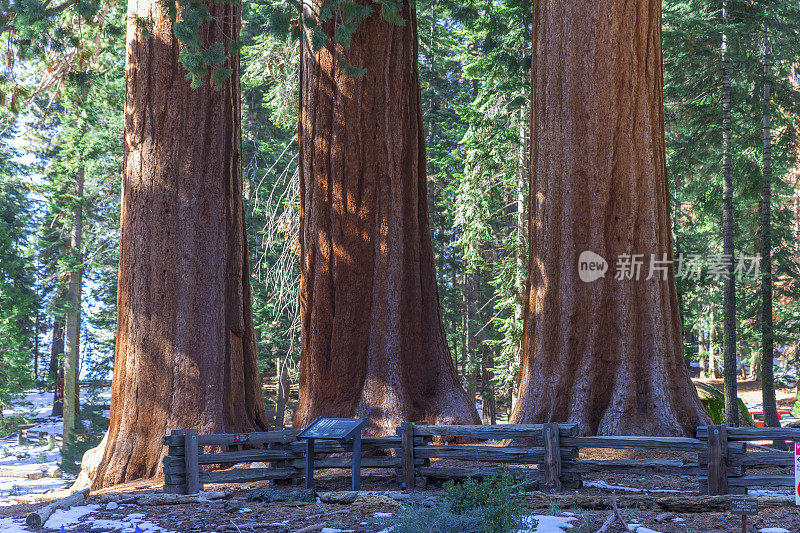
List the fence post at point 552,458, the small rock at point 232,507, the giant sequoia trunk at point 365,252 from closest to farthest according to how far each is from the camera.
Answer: the small rock at point 232,507 → the fence post at point 552,458 → the giant sequoia trunk at point 365,252

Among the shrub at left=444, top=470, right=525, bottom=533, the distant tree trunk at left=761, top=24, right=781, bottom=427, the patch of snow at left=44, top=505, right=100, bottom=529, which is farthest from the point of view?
the distant tree trunk at left=761, top=24, right=781, bottom=427

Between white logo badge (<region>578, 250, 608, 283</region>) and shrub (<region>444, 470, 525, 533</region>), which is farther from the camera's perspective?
white logo badge (<region>578, 250, 608, 283</region>)

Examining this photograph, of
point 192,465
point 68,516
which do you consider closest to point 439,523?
point 68,516

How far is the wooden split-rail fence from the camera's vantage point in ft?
21.3

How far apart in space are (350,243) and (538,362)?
2912 millimetres

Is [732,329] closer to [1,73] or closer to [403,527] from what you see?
[403,527]

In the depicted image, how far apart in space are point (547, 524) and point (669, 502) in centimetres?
134

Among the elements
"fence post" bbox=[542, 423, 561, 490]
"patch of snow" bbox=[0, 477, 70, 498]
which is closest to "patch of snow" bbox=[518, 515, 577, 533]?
"fence post" bbox=[542, 423, 561, 490]

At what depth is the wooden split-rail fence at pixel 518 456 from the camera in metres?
6.49

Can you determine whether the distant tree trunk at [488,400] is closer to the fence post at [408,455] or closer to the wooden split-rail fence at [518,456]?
the wooden split-rail fence at [518,456]

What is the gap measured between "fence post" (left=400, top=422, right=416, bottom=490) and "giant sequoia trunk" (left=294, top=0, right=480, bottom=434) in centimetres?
168

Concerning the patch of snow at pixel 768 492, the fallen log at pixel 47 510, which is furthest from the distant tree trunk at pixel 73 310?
the patch of snow at pixel 768 492

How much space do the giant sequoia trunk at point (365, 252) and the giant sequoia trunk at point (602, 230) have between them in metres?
1.50

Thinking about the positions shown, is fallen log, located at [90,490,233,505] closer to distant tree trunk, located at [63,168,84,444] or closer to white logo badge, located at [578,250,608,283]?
white logo badge, located at [578,250,608,283]
